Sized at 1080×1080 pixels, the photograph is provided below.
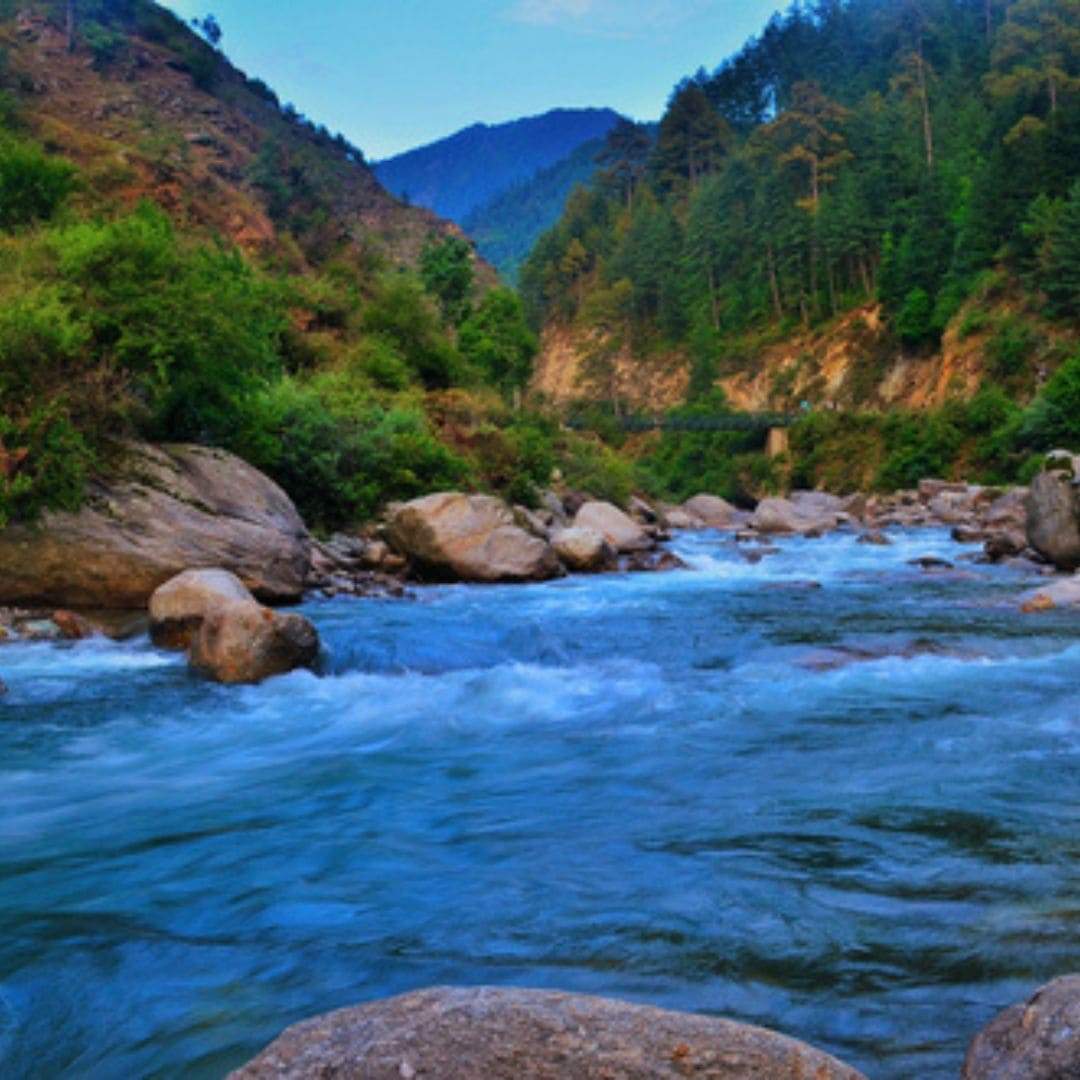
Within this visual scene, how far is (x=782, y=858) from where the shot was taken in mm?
4770

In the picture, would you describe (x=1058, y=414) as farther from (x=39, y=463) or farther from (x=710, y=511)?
(x=39, y=463)

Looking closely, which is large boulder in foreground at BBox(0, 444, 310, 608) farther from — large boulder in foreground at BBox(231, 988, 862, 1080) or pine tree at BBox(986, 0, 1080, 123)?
pine tree at BBox(986, 0, 1080, 123)

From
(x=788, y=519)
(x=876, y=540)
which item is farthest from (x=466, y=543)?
(x=788, y=519)

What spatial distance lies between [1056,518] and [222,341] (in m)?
14.3

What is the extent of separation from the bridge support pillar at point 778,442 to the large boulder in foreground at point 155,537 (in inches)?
1836

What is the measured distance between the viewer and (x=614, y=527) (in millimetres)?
23547

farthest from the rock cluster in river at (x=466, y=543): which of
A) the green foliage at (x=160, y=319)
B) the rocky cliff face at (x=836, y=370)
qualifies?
the rocky cliff face at (x=836, y=370)

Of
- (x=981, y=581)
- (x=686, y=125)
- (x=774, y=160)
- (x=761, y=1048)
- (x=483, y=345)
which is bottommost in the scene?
Answer: (x=981, y=581)

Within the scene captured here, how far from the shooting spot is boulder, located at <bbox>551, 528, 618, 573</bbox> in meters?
19.1

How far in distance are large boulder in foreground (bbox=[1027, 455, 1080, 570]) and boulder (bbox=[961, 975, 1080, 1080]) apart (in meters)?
16.7

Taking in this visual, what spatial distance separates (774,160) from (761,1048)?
277 feet

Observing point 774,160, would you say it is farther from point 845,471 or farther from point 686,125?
point 845,471

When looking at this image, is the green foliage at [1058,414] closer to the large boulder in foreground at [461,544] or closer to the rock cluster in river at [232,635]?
the large boulder in foreground at [461,544]

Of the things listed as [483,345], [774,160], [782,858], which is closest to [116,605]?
[782,858]
